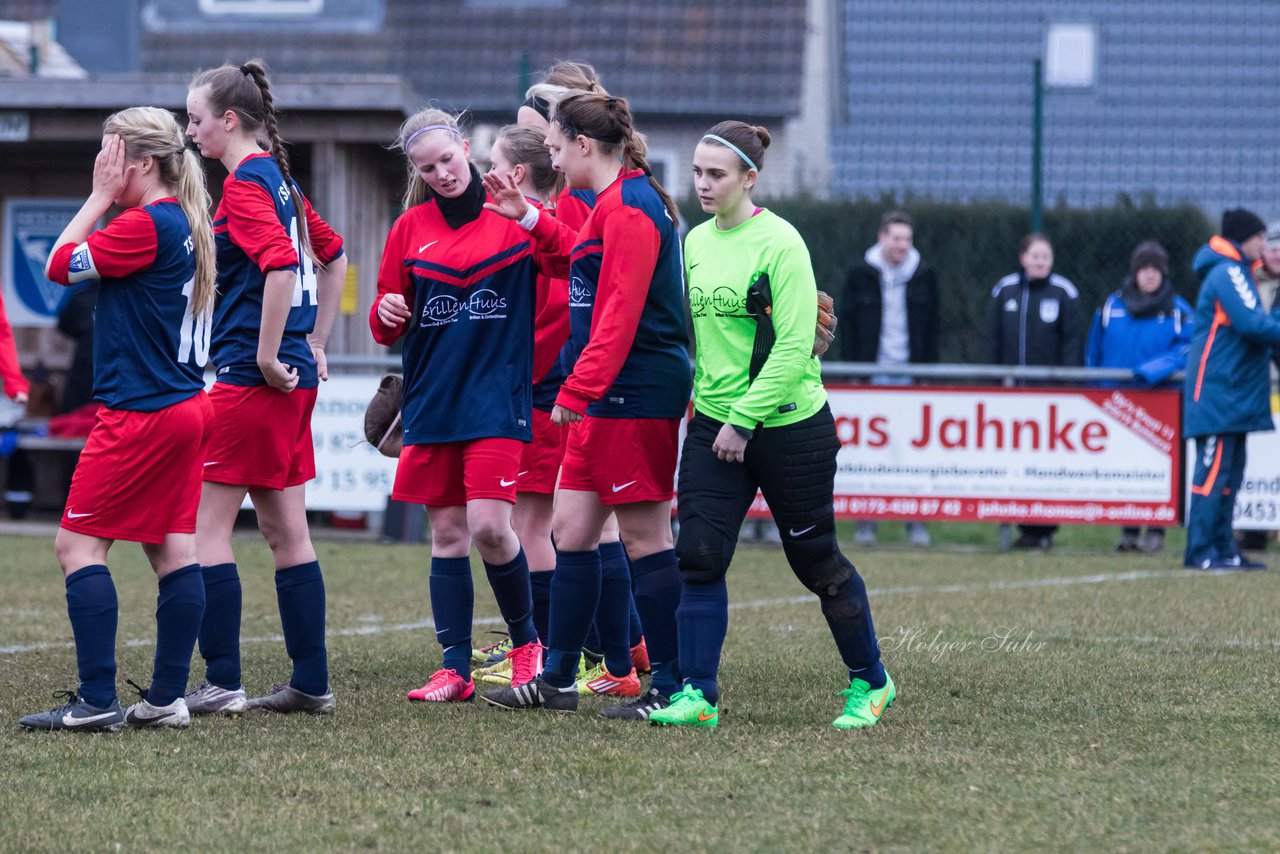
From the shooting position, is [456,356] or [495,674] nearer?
[456,356]

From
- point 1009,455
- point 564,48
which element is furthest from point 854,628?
point 564,48

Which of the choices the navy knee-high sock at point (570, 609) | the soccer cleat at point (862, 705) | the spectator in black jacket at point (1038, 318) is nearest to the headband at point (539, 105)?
the navy knee-high sock at point (570, 609)

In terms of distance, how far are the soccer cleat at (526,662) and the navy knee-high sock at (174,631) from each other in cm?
115

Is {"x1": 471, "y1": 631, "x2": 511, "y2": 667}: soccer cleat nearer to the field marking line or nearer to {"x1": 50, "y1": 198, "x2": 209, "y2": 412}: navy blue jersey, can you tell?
the field marking line

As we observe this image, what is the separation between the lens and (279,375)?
527cm

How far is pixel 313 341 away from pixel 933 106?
1772 cm

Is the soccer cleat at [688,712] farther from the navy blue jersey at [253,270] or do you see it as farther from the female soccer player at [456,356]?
the navy blue jersey at [253,270]

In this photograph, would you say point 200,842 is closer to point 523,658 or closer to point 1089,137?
point 523,658

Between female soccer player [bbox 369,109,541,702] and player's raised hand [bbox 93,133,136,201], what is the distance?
0.87 meters

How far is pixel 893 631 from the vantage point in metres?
7.55

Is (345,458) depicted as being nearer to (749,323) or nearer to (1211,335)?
(1211,335)

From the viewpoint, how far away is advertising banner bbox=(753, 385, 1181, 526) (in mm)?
11695

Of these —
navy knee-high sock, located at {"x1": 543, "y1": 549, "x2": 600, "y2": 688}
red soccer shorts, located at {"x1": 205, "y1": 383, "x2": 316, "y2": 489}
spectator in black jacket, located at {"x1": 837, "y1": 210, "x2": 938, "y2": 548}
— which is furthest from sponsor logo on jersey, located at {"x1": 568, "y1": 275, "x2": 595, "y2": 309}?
spectator in black jacket, located at {"x1": 837, "y1": 210, "x2": 938, "y2": 548}

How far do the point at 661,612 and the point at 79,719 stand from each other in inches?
67.9
